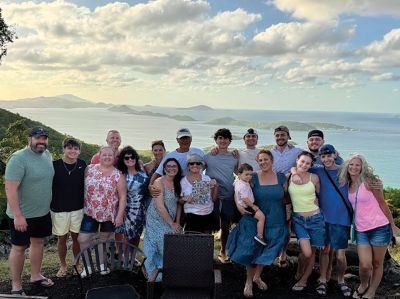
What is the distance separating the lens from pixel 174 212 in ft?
20.1

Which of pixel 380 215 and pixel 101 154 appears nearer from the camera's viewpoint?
pixel 380 215

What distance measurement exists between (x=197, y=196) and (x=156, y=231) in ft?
2.57

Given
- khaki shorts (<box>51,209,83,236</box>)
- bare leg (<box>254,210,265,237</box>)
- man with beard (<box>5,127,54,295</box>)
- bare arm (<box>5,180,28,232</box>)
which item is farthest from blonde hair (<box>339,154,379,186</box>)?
bare arm (<box>5,180,28,232</box>)

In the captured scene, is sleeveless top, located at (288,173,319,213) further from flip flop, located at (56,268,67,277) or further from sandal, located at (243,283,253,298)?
flip flop, located at (56,268,67,277)

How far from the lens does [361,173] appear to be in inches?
219

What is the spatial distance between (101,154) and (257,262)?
2.70 metres

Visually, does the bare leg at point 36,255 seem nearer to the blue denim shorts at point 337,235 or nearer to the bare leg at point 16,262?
the bare leg at point 16,262

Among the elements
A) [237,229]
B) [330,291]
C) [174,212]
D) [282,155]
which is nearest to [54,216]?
[174,212]

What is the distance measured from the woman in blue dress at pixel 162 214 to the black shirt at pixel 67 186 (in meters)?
1.04

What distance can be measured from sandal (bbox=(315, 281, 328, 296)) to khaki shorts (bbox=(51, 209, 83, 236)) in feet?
11.8

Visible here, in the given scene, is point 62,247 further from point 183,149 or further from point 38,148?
point 183,149

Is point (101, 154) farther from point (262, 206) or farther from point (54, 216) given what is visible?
point (262, 206)

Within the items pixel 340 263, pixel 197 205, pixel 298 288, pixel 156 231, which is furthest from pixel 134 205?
pixel 340 263

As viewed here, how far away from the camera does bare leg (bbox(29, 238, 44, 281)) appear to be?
19.3ft
